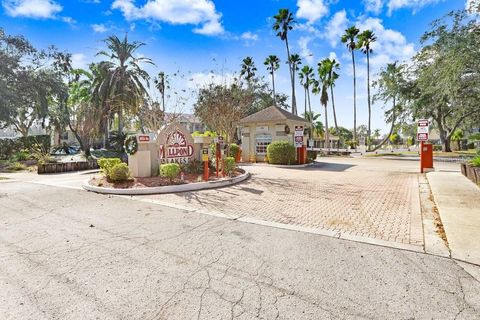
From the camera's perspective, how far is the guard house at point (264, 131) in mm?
18922

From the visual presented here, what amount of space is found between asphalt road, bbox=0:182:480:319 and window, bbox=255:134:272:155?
48.4ft

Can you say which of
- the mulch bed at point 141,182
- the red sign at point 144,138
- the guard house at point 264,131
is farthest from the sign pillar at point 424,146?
the red sign at point 144,138

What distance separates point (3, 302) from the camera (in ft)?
9.14

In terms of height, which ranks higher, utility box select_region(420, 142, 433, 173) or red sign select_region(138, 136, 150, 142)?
red sign select_region(138, 136, 150, 142)

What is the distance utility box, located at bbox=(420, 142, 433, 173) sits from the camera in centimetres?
1295

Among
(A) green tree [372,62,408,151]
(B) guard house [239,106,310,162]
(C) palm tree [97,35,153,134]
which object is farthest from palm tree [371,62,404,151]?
(C) palm tree [97,35,153,134]

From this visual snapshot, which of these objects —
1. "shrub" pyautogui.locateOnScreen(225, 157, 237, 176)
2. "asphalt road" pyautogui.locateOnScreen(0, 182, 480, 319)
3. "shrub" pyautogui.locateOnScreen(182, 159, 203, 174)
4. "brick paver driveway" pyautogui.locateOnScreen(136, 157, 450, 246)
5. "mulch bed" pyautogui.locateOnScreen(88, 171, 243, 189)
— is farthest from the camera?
"shrub" pyautogui.locateOnScreen(225, 157, 237, 176)

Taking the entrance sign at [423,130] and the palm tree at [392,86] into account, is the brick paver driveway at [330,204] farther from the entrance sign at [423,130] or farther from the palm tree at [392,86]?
the palm tree at [392,86]

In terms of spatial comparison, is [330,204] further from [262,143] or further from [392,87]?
[392,87]

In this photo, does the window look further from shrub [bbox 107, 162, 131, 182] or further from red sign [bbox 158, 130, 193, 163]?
shrub [bbox 107, 162, 131, 182]

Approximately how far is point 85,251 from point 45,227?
72.7 inches

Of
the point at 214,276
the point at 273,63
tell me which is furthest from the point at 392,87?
the point at 214,276

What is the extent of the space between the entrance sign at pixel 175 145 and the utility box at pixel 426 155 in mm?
10917

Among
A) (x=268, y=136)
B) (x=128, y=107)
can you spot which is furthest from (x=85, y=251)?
(x=128, y=107)
